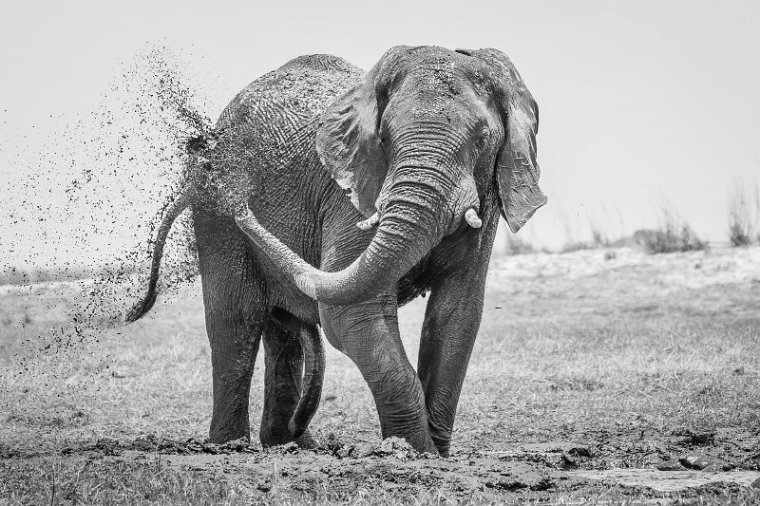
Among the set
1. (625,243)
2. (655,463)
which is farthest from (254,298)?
(625,243)

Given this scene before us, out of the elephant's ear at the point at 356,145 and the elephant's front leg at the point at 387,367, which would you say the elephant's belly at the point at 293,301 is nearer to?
the elephant's front leg at the point at 387,367

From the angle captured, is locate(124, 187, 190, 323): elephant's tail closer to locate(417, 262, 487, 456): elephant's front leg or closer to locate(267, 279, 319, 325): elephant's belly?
locate(267, 279, 319, 325): elephant's belly

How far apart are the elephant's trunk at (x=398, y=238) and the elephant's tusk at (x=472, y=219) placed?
0.10 meters

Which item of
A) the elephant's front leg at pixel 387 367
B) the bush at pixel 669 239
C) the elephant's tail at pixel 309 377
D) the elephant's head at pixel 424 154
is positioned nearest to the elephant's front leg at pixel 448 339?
the elephant's front leg at pixel 387 367

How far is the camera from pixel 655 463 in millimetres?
8328

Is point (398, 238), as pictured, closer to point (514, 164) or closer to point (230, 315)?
point (514, 164)

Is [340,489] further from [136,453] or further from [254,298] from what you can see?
[254,298]

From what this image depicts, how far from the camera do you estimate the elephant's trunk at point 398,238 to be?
7703 millimetres

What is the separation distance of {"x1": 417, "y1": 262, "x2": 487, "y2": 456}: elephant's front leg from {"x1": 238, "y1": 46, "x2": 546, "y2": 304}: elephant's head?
594 millimetres

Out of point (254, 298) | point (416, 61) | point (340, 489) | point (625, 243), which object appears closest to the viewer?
point (340, 489)

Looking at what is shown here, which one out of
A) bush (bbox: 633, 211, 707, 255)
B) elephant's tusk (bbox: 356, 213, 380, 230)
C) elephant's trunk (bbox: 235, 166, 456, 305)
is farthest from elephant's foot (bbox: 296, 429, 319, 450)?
bush (bbox: 633, 211, 707, 255)

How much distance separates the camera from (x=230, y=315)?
1039 cm

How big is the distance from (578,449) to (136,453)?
122 inches

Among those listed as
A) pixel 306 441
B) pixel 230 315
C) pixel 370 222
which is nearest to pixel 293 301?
pixel 230 315
